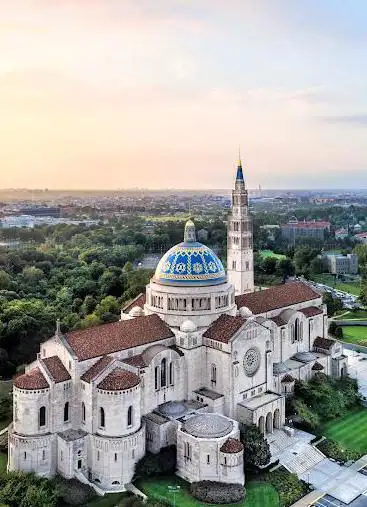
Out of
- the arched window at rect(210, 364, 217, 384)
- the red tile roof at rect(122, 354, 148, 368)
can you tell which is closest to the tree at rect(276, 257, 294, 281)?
the arched window at rect(210, 364, 217, 384)

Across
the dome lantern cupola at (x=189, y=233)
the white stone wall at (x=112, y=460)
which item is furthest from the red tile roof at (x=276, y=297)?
the white stone wall at (x=112, y=460)

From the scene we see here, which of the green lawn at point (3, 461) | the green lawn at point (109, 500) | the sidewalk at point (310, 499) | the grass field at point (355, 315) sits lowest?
the sidewalk at point (310, 499)

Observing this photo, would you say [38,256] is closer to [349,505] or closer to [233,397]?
[233,397]

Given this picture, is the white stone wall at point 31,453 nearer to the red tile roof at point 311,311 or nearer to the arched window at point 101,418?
the arched window at point 101,418

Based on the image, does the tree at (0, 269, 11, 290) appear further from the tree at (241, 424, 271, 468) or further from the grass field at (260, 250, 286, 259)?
the grass field at (260, 250, 286, 259)

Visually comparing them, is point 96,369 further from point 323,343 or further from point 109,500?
point 323,343
